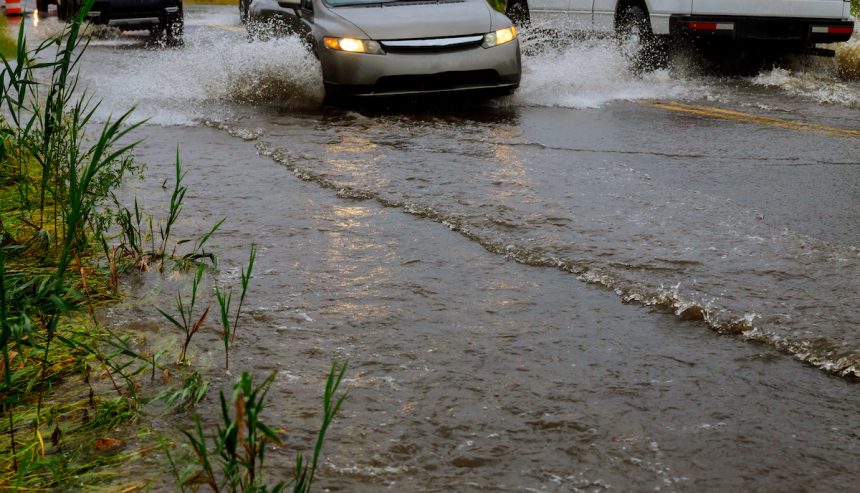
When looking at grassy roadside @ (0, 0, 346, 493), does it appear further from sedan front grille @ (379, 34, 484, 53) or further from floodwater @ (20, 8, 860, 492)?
sedan front grille @ (379, 34, 484, 53)

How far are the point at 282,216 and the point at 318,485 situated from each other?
3.42 meters

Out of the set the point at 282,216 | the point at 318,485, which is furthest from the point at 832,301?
the point at 282,216

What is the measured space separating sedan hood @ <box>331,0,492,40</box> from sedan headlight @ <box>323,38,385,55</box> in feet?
0.27

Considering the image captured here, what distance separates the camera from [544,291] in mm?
4934

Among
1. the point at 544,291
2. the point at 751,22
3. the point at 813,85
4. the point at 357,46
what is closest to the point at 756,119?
the point at 813,85

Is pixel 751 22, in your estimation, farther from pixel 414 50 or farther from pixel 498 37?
pixel 414 50

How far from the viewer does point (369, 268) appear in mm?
5297

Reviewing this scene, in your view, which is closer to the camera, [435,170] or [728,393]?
[728,393]

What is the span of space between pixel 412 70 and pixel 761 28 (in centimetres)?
475

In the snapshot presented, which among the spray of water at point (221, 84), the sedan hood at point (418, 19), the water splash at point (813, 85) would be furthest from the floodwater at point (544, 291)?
the water splash at point (813, 85)

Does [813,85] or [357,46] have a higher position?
[357,46]

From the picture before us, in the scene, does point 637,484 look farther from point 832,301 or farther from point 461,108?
point 461,108

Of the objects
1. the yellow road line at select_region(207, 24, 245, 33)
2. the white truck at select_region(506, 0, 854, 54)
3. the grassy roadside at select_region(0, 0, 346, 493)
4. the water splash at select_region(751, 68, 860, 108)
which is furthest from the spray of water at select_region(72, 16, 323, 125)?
the yellow road line at select_region(207, 24, 245, 33)

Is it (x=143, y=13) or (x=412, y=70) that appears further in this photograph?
(x=143, y=13)
